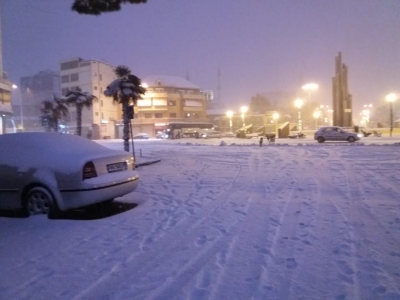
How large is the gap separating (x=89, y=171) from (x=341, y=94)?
5054cm

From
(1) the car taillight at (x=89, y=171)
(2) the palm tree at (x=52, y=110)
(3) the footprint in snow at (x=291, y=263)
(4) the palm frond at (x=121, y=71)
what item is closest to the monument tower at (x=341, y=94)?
(2) the palm tree at (x=52, y=110)

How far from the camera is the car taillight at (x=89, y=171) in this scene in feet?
21.9

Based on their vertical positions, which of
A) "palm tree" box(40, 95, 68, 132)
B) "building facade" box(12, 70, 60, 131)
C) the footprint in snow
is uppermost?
"building facade" box(12, 70, 60, 131)

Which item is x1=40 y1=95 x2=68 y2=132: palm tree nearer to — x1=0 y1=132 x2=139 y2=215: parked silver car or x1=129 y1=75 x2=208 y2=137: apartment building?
x1=0 y1=132 x2=139 y2=215: parked silver car

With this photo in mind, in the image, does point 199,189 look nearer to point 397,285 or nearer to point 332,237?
point 332,237

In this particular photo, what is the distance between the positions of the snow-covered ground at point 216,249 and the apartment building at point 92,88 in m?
73.8

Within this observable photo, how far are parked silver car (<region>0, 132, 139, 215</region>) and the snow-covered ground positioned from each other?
360 millimetres

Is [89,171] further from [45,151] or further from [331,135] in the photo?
[331,135]

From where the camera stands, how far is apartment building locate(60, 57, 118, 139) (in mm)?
81875

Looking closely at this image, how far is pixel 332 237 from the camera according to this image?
541 centimetres

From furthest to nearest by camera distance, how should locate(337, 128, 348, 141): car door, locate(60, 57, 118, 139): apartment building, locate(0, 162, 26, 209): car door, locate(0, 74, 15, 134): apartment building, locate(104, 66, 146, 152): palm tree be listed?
locate(60, 57, 118, 139): apartment building → locate(0, 74, 15, 134): apartment building → locate(337, 128, 348, 141): car door → locate(104, 66, 146, 152): palm tree → locate(0, 162, 26, 209): car door

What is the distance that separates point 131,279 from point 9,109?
137 feet

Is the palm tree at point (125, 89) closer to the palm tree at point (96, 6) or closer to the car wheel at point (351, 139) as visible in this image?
the palm tree at point (96, 6)

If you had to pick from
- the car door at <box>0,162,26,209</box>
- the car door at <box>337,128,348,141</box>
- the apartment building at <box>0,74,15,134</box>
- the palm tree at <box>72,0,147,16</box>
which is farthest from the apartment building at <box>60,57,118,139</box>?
the car door at <box>0,162,26,209</box>
